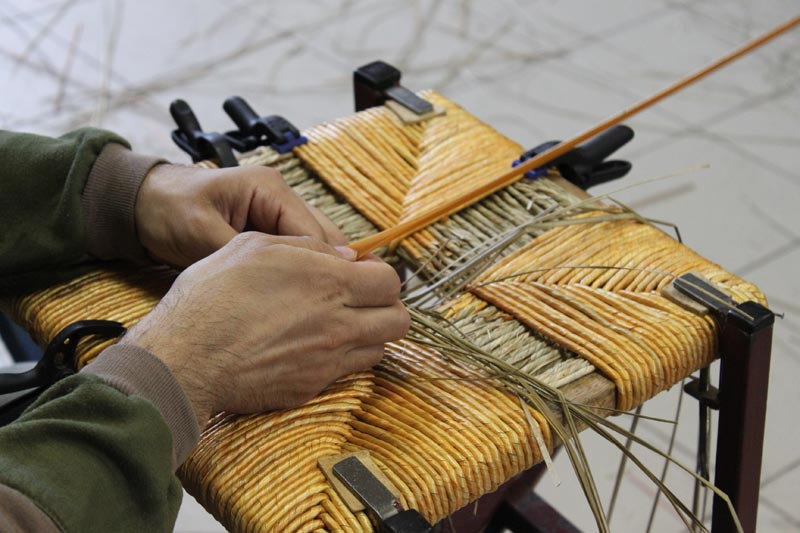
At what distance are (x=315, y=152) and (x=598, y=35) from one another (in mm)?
1522

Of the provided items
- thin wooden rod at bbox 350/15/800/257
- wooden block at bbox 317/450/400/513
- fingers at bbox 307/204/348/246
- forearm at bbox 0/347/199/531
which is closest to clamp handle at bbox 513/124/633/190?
thin wooden rod at bbox 350/15/800/257

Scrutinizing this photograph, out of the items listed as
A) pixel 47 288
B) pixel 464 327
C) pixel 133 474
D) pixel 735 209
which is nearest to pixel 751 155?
pixel 735 209

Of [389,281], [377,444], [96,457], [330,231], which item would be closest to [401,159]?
[330,231]

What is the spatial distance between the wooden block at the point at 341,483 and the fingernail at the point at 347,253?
0.63ft

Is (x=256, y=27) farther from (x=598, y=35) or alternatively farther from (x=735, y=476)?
(x=735, y=476)

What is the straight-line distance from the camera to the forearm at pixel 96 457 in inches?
25.7

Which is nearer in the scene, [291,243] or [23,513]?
[23,513]

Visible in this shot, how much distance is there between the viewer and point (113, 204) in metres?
0.96

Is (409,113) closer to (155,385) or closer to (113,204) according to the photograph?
(113,204)

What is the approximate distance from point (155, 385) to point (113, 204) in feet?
0.90

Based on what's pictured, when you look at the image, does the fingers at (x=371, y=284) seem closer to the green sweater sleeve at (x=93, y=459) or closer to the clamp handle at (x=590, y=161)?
the green sweater sleeve at (x=93, y=459)

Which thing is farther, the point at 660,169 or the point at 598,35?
the point at 598,35

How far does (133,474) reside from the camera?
69 cm

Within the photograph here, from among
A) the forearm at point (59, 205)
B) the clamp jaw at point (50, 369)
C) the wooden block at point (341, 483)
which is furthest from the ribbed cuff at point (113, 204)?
the wooden block at point (341, 483)
